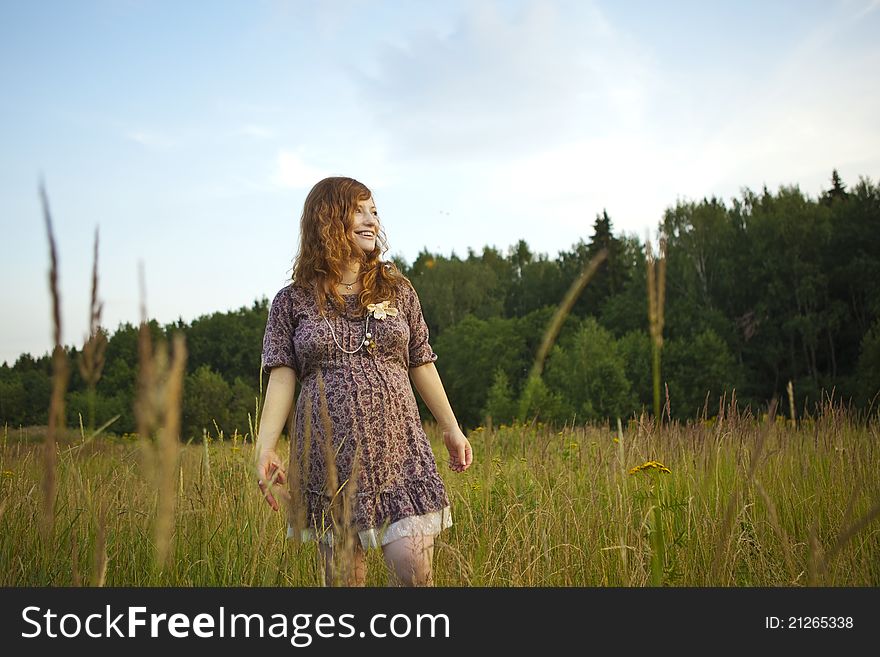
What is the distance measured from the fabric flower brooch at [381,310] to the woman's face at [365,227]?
24 cm

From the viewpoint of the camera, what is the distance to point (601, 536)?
9.34 ft

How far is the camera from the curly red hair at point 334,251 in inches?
102

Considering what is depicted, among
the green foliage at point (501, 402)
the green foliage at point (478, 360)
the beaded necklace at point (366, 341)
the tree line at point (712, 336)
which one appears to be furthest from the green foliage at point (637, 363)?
the beaded necklace at point (366, 341)

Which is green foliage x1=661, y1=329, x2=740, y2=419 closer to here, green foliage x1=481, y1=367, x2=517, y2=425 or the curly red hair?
green foliage x1=481, y1=367, x2=517, y2=425

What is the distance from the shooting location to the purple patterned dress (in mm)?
2371

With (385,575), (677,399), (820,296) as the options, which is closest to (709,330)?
(677,399)

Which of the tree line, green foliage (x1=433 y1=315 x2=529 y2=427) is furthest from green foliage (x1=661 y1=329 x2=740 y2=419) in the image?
green foliage (x1=433 y1=315 x2=529 y2=427)

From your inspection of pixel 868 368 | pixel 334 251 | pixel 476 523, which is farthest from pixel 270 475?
pixel 868 368

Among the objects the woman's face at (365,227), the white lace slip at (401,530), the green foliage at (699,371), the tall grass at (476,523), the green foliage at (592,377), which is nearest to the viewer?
the tall grass at (476,523)

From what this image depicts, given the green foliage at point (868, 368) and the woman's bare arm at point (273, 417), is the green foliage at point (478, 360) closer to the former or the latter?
the green foliage at point (868, 368)

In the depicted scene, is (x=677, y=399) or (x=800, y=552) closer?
(x=800, y=552)

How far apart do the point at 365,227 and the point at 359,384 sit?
61cm
